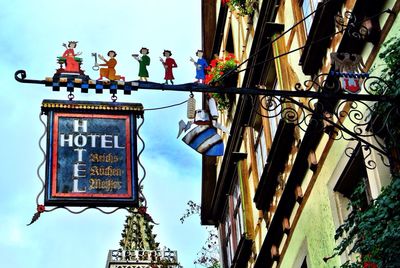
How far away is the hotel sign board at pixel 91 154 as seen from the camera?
1118cm

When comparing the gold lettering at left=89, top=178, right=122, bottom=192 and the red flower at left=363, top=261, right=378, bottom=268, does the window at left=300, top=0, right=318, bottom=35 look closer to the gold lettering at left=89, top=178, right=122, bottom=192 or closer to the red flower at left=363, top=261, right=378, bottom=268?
the gold lettering at left=89, top=178, right=122, bottom=192

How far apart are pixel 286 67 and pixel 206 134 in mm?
3540

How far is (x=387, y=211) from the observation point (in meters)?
9.00

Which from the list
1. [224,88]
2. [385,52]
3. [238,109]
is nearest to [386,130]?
[385,52]

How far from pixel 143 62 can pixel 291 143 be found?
3.75 m

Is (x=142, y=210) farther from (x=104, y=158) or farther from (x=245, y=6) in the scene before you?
(x=245, y=6)

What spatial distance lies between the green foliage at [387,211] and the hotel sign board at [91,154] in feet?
10.1

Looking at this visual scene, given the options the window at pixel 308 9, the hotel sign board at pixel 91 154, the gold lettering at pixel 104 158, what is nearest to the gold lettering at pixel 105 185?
the hotel sign board at pixel 91 154

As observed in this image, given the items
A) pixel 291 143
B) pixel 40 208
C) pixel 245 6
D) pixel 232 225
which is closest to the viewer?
pixel 40 208

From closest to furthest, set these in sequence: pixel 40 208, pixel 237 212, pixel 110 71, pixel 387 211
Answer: pixel 387 211 < pixel 110 71 < pixel 40 208 < pixel 237 212

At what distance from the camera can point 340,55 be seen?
9609 millimetres

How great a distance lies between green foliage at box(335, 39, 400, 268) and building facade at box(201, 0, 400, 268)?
37 centimetres

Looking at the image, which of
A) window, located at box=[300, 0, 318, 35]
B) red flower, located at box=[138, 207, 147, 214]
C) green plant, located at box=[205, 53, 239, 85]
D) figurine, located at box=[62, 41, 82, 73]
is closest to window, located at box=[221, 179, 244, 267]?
green plant, located at box=[205, 53, 239, 85]

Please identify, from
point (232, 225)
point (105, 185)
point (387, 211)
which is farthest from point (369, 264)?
point (232, 225)
